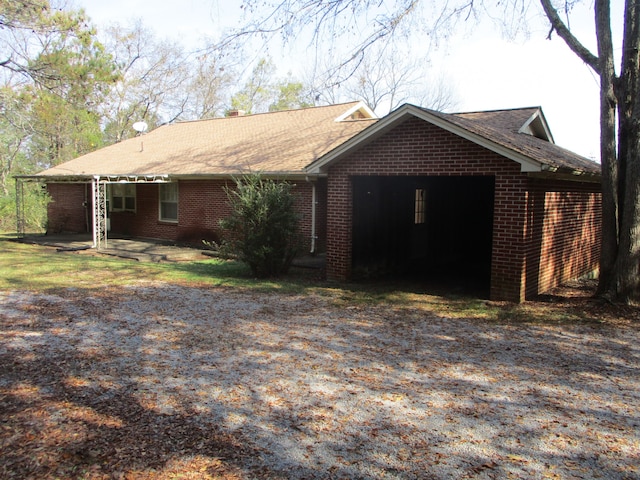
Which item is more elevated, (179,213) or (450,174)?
(450,174)

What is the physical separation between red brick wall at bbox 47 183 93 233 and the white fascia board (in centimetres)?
1545

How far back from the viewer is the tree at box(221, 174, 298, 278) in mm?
11234

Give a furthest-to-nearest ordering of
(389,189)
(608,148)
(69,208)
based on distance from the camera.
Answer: (69,208) → (389,189) → (608,148)

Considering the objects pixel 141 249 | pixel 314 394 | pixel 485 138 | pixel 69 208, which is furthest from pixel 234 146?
pixel 314 394

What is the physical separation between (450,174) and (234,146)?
11.3 metres

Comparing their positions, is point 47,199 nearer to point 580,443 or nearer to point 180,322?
point 180,322

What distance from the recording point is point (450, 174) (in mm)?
9656

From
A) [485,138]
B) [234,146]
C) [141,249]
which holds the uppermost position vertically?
[234,146]

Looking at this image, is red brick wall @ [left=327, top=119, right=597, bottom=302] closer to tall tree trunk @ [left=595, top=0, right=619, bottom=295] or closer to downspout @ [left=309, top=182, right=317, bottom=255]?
tall tree trunk @ [left=595, top=0, right=619, bottom=295]

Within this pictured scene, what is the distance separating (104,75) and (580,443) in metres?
16.1

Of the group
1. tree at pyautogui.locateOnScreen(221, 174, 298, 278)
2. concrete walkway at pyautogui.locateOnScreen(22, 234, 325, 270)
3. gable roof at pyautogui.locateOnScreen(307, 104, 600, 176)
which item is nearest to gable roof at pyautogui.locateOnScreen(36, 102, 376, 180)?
concrete walkway at pyautogui.locateOnScreen(22, 234, 325, 270)

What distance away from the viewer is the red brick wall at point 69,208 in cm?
2303

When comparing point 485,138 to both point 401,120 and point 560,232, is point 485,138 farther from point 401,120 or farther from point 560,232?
point 560,232

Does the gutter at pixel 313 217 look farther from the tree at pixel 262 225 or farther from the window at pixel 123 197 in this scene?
the window at pixel 123 197
